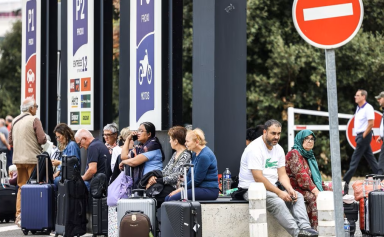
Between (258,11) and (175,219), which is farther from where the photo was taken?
(258,11)

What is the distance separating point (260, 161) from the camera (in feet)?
35.1

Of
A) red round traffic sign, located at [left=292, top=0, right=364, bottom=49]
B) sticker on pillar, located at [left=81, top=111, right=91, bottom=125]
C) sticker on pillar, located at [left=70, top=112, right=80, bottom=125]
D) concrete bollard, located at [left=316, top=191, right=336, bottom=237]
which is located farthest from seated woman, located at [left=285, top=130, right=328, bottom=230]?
sticker on pillar, located at [left=70, top=112, right=80, bottom=125]

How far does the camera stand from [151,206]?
430 inches

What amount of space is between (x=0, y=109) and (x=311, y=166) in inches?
1537

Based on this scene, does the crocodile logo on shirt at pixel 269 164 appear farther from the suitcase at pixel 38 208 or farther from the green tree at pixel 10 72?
the green tree at pixel 10 72

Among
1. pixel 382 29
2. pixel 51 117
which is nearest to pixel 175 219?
pixel 51 117

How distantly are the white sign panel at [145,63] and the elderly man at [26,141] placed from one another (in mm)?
2181

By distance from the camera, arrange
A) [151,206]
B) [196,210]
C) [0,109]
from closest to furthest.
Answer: [196,210]
[151,206]
[0,109]

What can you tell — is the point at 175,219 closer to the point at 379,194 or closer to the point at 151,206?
the point at 151,206

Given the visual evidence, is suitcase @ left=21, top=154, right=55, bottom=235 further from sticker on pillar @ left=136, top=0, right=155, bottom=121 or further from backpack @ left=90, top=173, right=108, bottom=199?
sticker on pillar @ left=136, top=0, right=155, bottom=121

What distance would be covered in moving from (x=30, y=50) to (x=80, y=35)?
10.3 ft

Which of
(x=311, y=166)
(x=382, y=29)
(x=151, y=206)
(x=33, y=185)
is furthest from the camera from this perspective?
(x=382, y=29)

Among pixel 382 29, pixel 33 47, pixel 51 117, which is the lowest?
pixel 51 117

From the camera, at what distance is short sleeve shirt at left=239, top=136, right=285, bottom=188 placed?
10680 millimetres
